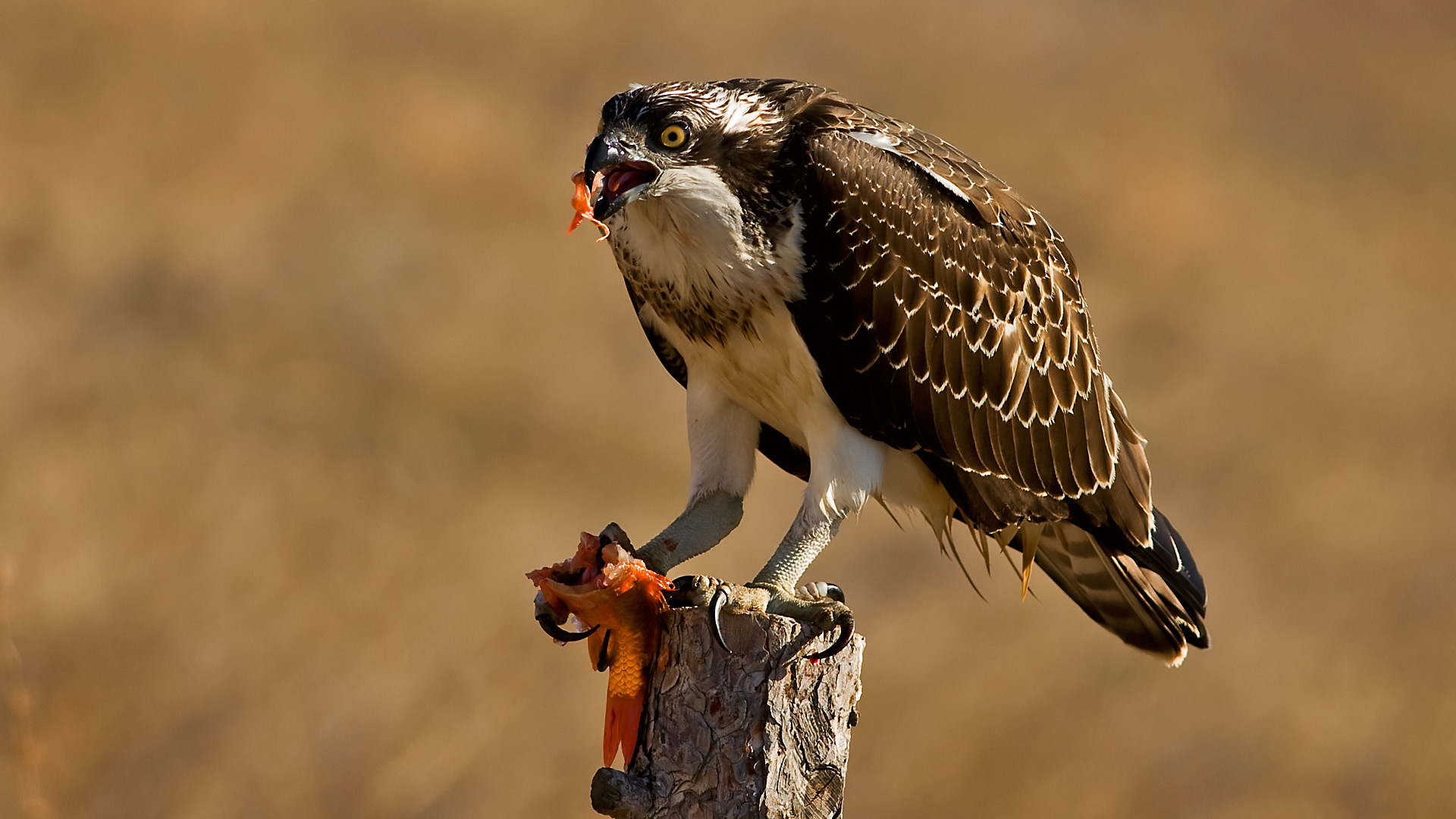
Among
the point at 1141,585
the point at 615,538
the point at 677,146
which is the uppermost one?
the point at 677,146

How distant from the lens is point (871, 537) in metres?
10.6

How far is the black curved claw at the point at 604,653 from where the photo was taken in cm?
412

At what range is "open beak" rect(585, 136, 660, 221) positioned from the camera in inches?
161

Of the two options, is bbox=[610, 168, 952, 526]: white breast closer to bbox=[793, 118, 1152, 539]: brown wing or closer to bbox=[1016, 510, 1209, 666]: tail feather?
bbox=[793, 118, 1152, 539]: brown wing

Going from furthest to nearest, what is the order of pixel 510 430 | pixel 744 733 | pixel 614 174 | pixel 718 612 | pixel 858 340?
pixel 510 430, pixel 858 340, pixel 614 174, pixel 718 612, pixel 744 733

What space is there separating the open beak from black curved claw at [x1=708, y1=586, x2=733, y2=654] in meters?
1.09

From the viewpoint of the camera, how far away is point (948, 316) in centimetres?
469

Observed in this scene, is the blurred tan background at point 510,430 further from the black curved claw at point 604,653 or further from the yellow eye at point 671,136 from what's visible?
the yellow eye at point 671,136

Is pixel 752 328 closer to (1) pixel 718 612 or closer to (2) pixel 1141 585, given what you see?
(1) pixel 718 612

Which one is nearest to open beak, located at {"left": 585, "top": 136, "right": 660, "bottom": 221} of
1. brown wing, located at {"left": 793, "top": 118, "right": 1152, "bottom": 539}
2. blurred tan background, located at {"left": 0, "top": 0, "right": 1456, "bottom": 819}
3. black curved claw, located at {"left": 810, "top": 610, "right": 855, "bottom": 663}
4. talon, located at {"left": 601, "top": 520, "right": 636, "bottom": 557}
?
brown wing, located at {"left": 793, "top": 118, "right": 1152, "bottom": 539}

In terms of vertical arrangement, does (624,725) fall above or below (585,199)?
below

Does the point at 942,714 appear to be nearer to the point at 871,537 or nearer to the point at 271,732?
the point at 871,537

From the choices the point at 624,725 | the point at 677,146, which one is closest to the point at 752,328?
the point at 677,146

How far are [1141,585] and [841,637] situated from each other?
1726 mm
